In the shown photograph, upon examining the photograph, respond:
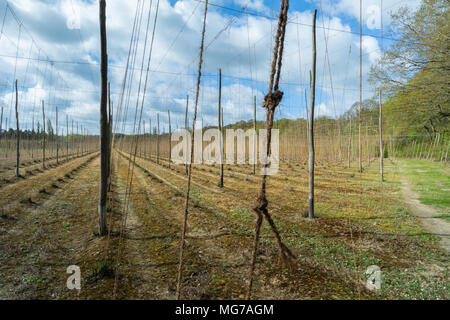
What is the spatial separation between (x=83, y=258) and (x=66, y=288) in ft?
3.58

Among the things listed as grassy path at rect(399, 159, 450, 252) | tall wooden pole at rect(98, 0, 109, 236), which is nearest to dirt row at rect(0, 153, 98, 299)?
tall wooden pole at rect(98, 0, 109, 236)

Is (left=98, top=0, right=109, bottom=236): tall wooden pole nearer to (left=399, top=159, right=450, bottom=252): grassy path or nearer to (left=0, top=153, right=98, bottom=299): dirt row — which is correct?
(left=0, top=153, right=98, bottom=299): dirt row

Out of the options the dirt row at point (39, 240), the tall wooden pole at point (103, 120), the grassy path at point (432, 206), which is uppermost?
the tall wooden pole at point (103, 120)

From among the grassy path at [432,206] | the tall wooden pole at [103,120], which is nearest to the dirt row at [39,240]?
the tall wooden pole at [103,120]

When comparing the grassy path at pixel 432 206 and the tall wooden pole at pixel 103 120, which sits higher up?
the tall wooden pole at pixel 103 120

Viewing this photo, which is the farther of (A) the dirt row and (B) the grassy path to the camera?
(B) the grassy path

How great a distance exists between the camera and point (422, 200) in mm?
9711

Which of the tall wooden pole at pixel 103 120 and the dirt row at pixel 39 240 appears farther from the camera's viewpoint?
the tall wooden pole at pixel 103 120

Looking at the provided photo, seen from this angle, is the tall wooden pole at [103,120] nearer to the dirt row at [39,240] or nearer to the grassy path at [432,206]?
the dirt row at [39,240]

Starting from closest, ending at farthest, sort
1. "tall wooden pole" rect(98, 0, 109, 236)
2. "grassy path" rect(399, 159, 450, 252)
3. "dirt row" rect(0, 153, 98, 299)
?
1. "dirt row" rect(0, 153, 98, 299)
2. "tall wooden pole" rect(98, 0, 109, 236)
3. "grassy path" rect(399, 159, 450, 252)

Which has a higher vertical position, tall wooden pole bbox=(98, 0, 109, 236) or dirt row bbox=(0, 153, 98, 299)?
tall wooden pole bbox=(98, 0, 109, 236)

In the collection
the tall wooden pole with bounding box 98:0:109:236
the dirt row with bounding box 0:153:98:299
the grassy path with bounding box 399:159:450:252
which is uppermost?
the tall wooden pole with bounding box 98:0:109:236
